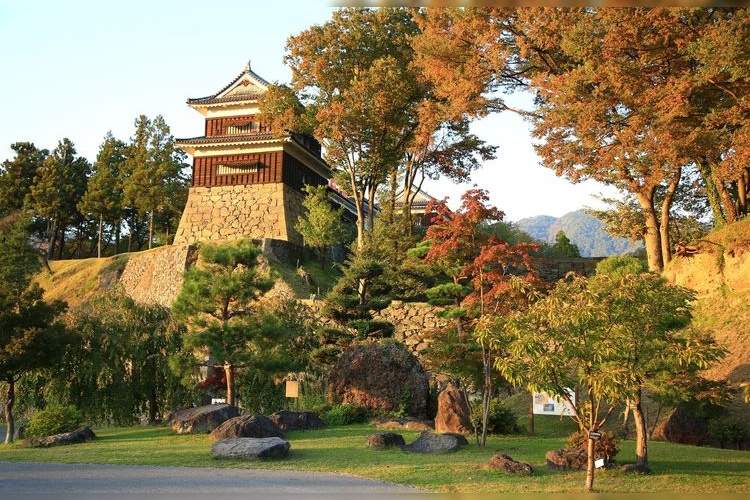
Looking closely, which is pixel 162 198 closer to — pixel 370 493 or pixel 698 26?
pixel 698 26

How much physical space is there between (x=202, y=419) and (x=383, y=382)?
5.01 m

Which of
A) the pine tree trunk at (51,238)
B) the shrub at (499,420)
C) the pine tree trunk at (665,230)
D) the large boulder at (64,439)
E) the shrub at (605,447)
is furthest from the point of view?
the pine tree trunk at (51,238)

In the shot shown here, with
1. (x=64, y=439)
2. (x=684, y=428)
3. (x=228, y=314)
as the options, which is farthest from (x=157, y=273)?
(x=684, y=428)

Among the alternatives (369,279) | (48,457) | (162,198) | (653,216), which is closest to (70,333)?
(48,457)

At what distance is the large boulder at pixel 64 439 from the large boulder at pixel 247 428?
134 inches

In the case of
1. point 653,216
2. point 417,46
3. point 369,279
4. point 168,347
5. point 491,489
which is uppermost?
point 417,46

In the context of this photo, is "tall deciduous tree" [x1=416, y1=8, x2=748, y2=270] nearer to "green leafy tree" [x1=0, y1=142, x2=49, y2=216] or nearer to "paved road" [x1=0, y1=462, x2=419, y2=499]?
"paved road" [x1=0, y1=462, x2=419, y2=499]

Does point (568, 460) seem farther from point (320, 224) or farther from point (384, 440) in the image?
point (320, 224)

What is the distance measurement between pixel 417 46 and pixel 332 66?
626 cm

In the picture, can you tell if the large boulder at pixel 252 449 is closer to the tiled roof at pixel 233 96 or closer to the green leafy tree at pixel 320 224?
the green leafy tree at pixel 320 224

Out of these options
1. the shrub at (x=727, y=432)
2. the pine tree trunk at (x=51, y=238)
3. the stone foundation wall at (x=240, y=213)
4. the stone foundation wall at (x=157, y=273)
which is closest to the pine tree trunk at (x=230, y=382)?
the shrub at (x=727, y=432)

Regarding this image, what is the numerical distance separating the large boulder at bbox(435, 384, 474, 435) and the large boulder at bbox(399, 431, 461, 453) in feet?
7.29

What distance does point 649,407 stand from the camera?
18109 mm

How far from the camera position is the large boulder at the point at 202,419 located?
53.9ft
